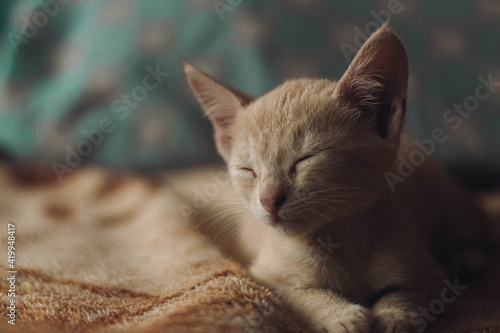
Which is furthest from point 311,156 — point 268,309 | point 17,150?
point 17,150

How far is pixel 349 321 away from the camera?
95cm

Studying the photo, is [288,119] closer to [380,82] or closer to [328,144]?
[328,144]

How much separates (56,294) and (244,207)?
1.69 ft

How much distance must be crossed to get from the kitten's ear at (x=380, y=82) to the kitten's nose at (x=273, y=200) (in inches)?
10.8

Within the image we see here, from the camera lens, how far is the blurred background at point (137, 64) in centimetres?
206

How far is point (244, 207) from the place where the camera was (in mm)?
1174

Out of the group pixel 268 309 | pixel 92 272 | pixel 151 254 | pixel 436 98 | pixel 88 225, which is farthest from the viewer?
pixel 436 98

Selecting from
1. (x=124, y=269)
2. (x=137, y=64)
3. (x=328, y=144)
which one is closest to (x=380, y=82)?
(x=328, y=144)

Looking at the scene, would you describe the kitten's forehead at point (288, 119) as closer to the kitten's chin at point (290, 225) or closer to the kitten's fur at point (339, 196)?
the kitten's fur at point (339, 196)

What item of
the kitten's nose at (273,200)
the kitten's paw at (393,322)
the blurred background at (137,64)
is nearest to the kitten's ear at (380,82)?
the kitten's nose at (273,200)

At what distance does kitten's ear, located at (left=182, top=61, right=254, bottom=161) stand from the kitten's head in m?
0.15

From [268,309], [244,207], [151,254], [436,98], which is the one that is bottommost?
[151,254]

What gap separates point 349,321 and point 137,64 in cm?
161

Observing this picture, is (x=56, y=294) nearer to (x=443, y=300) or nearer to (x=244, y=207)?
(x=244, y=207)
